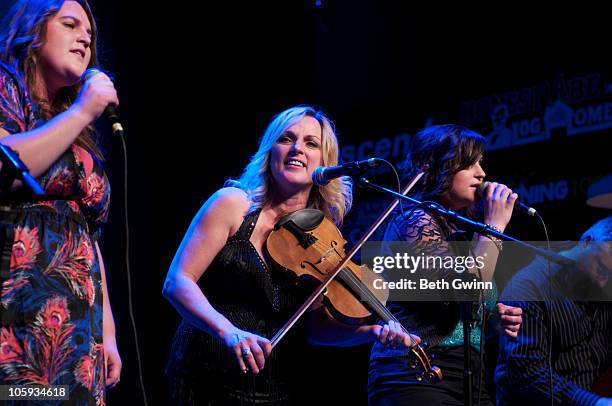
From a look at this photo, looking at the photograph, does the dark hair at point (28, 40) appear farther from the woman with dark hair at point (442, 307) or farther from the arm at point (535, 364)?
the arm at point (535, 364)

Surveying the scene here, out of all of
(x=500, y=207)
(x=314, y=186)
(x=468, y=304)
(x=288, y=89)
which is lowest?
(x=468, y=304)

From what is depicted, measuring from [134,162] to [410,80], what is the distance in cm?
180

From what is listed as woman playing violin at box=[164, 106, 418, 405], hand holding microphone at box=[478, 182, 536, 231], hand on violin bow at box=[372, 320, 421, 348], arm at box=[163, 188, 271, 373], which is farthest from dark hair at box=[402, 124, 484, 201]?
arm at box=[163, 188, 271, 373]

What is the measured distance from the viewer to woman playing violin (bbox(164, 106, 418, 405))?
91.6 inches

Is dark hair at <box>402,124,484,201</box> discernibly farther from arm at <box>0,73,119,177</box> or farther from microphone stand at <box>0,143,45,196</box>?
microphone stand at <box>0,143,45,196</box>

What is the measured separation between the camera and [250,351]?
7.04ft

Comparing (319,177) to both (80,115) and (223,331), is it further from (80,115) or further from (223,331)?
(80,115)

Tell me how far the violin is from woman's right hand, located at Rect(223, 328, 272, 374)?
0.31 meters

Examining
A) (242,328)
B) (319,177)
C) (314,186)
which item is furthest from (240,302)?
(314,186)

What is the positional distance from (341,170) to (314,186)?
15.2 inches

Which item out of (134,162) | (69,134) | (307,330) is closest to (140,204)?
(134,162)

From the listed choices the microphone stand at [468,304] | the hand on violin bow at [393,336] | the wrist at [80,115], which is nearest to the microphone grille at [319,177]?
the microphone stand at [468,304]

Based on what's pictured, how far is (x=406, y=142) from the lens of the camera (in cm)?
443

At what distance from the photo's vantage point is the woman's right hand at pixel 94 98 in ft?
5.59
